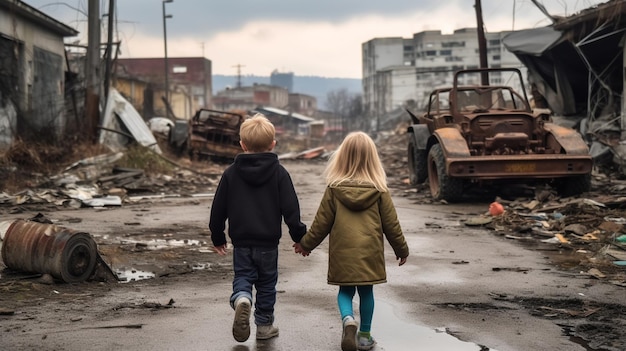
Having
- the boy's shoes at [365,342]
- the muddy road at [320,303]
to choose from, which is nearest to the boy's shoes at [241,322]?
the muddy road at [320,303]

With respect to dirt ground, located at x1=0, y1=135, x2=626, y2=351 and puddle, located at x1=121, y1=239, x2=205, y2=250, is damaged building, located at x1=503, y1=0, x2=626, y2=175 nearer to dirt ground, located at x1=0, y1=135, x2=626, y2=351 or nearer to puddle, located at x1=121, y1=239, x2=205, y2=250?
dirt ground, located at x1=0, y1=135, x2=626, y2=351

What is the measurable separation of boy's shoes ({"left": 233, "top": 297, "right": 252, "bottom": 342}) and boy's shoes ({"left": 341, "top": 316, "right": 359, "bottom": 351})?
524mm

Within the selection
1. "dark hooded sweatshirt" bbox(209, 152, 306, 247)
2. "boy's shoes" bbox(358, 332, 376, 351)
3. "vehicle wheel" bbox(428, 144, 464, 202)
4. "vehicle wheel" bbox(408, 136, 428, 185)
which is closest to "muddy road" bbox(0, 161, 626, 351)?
"boy's shoes" bbox(358, 332, 376, 351)

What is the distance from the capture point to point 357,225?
462cm

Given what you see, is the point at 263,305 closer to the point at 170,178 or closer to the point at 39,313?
the point at 39,313

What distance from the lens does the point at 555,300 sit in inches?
233

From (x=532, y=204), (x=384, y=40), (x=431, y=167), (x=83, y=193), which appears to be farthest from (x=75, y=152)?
(x=384, y=40)

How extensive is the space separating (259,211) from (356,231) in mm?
591

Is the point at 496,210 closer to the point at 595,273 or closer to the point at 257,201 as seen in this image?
the point at 595,273

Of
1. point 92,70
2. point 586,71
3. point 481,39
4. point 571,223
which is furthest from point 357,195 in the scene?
point 481,39

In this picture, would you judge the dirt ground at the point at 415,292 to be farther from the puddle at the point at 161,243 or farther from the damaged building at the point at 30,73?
Result: the damaged building at the point at 30,73

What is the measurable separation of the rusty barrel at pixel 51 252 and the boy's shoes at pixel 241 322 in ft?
7.89

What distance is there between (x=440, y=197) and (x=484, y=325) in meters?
8.85

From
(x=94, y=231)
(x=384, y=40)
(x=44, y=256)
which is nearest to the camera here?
(x=44, y=256)
